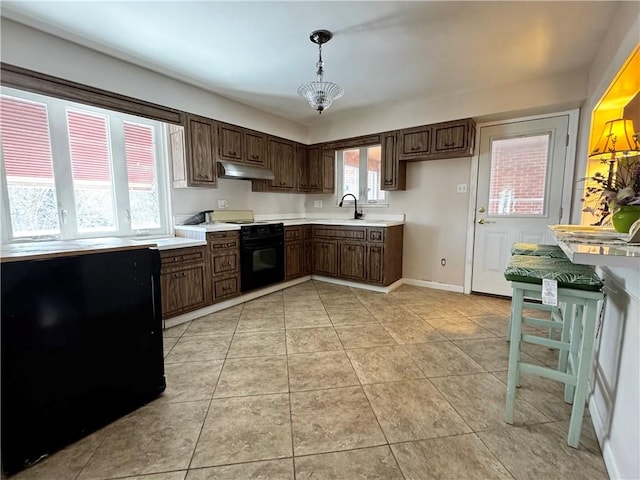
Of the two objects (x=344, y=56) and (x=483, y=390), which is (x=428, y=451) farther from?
(x=344, y=56)

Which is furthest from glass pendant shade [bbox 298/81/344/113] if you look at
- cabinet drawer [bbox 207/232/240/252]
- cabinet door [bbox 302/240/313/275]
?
cabinet door [bbox 302/240/313/275]

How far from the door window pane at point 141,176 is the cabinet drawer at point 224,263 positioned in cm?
82

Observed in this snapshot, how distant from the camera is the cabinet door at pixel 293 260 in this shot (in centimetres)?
408

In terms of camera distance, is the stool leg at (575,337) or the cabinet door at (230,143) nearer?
the stool leg at (575,337)

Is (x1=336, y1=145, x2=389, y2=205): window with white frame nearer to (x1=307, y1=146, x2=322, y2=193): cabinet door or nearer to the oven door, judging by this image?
(x1=307, y1=146, x2=322, y2=193): cabinet door

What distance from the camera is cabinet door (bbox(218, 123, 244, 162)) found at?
346cm

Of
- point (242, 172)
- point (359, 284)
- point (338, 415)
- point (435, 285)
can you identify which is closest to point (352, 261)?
point (359, 284)

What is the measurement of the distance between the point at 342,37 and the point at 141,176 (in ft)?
8.14

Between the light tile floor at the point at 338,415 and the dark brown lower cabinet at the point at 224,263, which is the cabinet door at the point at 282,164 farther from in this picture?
the light tile floor at the point at 338,415

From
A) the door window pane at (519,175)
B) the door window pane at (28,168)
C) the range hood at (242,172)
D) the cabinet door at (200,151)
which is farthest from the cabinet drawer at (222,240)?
the door window pane at (519,175)

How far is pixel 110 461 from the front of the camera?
4.36ft

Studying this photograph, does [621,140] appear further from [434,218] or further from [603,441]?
[434,218]

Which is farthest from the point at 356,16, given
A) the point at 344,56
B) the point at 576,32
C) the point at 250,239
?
the point at 250,239

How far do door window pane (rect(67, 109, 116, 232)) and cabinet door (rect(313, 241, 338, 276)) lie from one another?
Result: 101 inches
